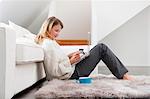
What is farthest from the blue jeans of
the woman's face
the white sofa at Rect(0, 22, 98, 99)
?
the white sofa at Rect(0, 22, 98, 99)

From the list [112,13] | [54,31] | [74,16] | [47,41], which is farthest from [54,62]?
[74,16]

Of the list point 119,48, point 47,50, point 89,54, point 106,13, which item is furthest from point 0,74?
point 119,48

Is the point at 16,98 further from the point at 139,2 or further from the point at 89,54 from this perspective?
the point at 139,2

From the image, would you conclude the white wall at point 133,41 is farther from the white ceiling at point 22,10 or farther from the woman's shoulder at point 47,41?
the woman's shoulder at point 47,41

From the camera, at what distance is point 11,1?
379 centimetres

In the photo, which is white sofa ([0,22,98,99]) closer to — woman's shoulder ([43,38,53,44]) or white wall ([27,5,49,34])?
woman's shoulder ([43,38,53,44])

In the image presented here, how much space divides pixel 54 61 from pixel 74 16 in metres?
3.11

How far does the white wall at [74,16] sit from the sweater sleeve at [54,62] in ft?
9.69

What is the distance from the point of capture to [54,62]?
7.51 feet

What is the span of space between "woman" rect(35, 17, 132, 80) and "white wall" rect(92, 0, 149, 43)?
81.6 inches

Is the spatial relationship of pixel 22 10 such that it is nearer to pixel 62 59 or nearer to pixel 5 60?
pixel 62 59

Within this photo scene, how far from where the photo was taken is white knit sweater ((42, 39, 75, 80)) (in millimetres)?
2299

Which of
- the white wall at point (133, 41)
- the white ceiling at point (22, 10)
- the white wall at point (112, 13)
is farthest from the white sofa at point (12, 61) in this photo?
the white wall at point (133, 41)

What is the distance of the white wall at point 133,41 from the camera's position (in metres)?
5.47
